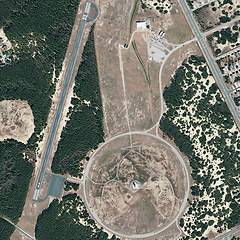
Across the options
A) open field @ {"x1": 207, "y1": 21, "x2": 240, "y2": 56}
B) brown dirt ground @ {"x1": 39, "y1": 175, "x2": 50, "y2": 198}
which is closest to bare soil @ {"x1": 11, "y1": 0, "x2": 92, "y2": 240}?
brown dirt ground @ {"x1": 39, "y1": 175, "x2": 50, "y2": 198}

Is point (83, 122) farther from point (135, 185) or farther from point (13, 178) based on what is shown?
point (13, 178)

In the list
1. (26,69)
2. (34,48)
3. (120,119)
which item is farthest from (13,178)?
(34,48)

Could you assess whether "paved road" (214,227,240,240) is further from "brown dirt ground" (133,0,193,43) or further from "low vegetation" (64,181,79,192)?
"brown dirt ground" (133,0,193,43)

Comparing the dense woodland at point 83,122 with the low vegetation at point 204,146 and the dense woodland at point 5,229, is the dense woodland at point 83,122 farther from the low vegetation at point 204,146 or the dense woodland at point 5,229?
the low vegetation at point 204,146

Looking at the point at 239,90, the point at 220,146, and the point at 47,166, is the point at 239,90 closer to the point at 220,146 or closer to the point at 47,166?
the point at 220,146

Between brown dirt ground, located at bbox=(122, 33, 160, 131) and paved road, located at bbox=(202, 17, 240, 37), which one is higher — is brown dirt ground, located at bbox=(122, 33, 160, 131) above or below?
Answer: below
